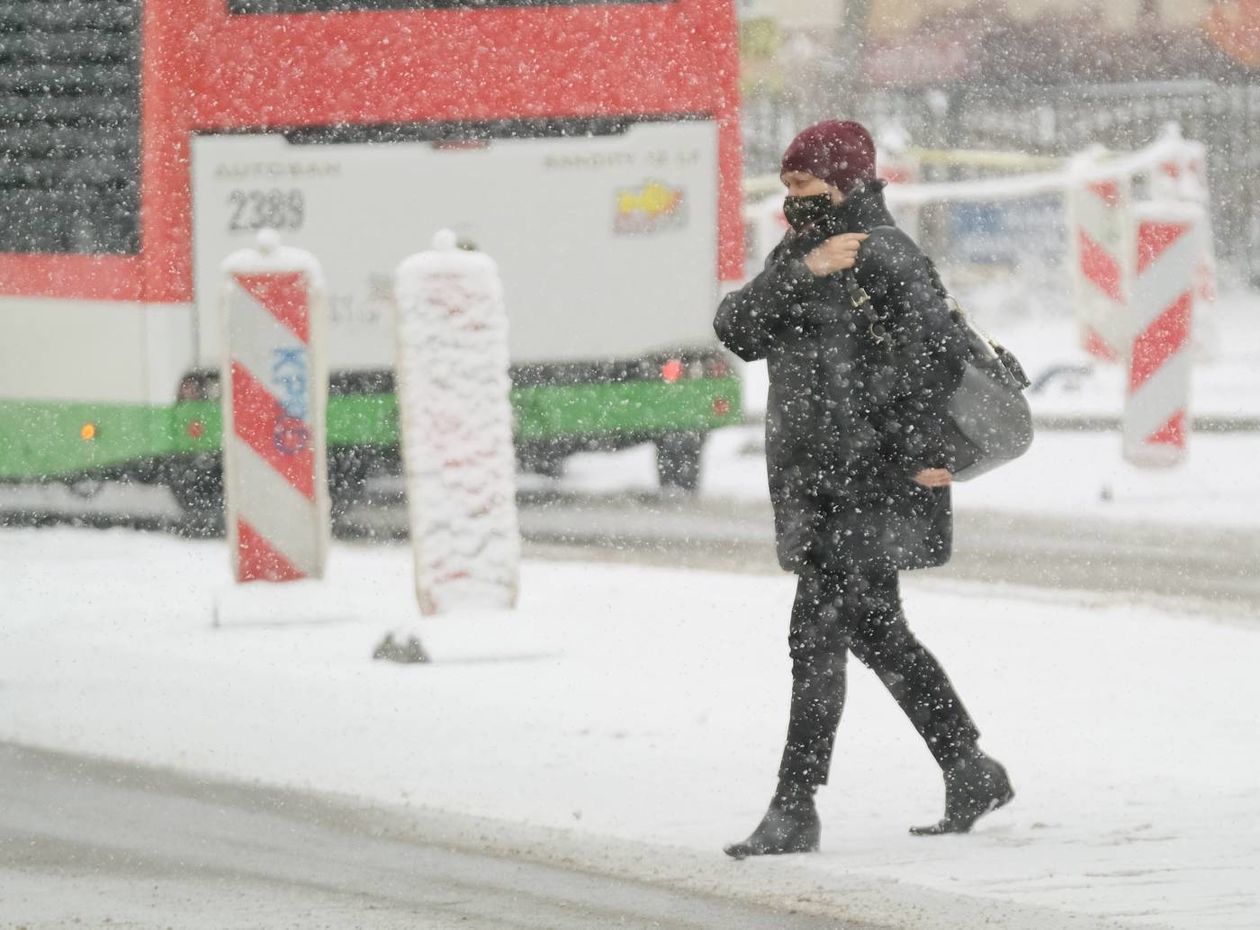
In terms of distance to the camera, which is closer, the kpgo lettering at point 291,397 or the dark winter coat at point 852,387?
the dark winter coat at point 852,387

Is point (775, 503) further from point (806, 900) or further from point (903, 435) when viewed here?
point (806, 900)

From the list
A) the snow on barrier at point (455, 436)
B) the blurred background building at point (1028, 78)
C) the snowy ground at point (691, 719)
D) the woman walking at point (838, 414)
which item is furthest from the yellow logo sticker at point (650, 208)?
the blurred background building at point (1028, 78)

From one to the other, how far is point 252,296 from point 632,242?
467 centimetres

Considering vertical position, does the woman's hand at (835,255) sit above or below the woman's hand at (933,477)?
above

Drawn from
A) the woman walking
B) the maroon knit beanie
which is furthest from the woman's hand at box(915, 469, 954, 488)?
the maroon knit beanie

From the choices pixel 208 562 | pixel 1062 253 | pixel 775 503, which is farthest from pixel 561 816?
pixel 1062 253

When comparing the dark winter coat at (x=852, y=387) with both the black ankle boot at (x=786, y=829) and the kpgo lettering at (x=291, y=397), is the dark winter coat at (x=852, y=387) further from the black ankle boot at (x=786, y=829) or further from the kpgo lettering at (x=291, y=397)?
the kpgo lettering at (x=291, y=397)

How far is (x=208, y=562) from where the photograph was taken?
12.4 m

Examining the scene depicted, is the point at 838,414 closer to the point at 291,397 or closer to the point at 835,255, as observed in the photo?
the point at 835,255

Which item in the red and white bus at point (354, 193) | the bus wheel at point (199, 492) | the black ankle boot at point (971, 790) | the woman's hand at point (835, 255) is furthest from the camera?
the bus wheel at point (199, 492)

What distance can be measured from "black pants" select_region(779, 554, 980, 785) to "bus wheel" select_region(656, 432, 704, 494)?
9.05 m

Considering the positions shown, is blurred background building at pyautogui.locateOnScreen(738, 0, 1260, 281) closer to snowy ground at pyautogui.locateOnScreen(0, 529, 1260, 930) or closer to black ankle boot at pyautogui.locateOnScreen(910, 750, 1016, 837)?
snowy ground at pyautogui.locateOnScreen(0, 529, 1260, 930)

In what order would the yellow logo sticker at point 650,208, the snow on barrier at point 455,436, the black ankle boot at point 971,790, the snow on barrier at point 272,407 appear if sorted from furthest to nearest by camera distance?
the yellow logo sticker at point 650,208 → the snow on barrier at point 272,407 → the snow on barrier at point 455,436 → the black ankle boot at point 971,790

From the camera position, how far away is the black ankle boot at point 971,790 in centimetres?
635
